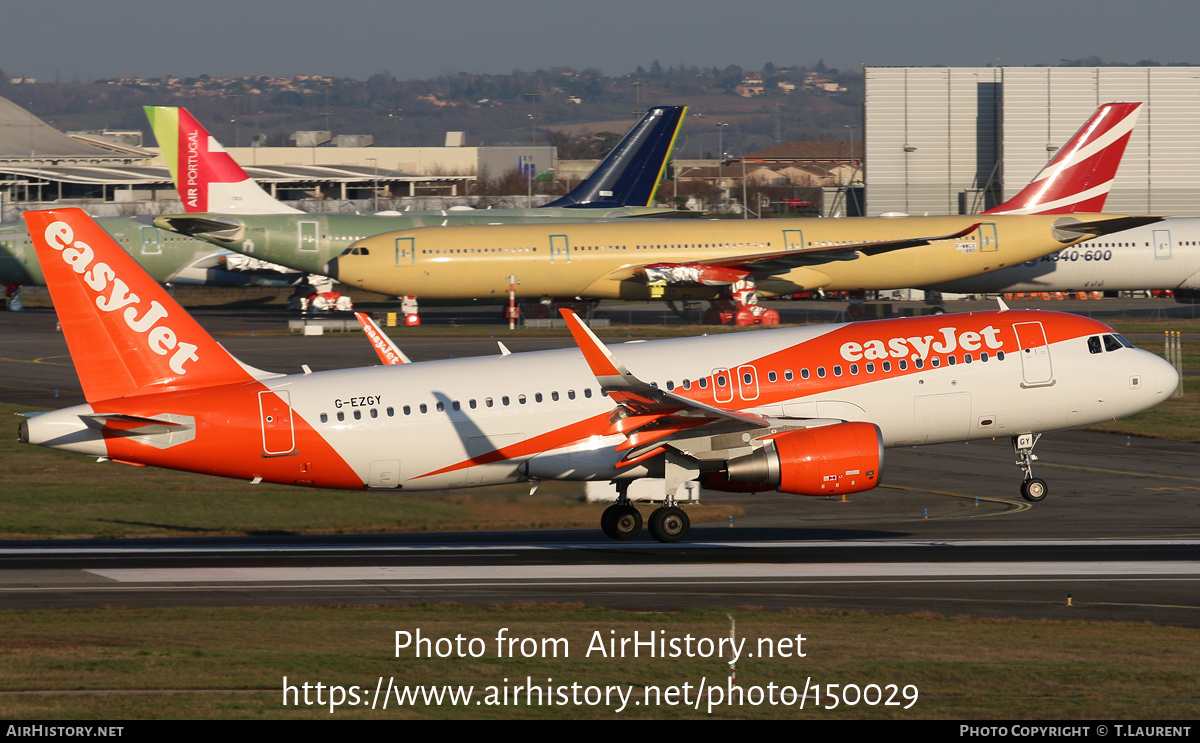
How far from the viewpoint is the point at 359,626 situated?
75.2ft

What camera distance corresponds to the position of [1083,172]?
8156 cm

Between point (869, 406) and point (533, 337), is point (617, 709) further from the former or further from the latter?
point (533, 337)

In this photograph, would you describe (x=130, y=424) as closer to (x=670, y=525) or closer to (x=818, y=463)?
(x=670, y=525)

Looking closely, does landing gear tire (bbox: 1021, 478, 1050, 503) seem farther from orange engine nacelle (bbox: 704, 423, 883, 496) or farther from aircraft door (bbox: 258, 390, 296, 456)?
aircraft door (bbox: 258, 390, 296, 456)

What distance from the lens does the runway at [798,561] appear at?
1003 inches

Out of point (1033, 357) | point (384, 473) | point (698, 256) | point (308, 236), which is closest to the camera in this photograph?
point (384, 473)

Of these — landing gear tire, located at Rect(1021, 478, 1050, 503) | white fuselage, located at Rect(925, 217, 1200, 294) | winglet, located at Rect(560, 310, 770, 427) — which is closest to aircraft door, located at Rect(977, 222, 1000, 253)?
white fuselage, located at Rect(925, 217, 1200, 294)

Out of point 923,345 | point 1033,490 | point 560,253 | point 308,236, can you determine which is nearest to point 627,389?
point 923,345

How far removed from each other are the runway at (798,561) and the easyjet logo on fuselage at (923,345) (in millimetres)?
4656

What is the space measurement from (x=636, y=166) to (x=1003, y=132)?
4189cm

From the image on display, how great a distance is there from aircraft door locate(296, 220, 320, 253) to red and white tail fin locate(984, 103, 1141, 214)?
45374mm

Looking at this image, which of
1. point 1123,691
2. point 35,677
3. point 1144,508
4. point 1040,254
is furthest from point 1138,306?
point 35,677

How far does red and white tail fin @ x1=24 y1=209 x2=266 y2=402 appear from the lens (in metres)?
28.8

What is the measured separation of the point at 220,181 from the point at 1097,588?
7269 cm
